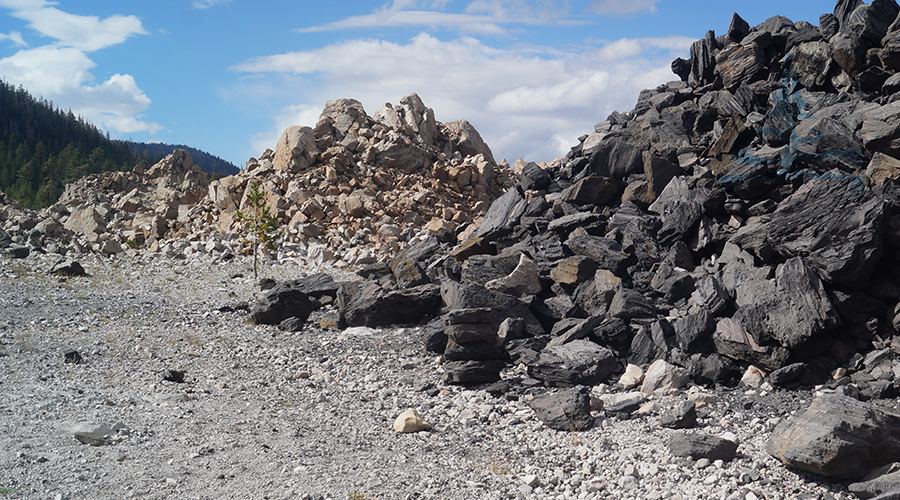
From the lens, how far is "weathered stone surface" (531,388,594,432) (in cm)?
1058

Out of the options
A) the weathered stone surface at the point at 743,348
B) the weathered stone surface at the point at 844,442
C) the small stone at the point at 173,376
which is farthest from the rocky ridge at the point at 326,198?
the weathered stone surface at the point at 844,442

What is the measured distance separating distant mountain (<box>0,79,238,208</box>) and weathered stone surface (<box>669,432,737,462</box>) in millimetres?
66408

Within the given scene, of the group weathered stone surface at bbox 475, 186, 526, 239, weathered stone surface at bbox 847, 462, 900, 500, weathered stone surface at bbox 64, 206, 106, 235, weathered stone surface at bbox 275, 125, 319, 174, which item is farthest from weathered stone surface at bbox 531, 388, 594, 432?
weathered stone surface at bbox 64, 206, 106, 235

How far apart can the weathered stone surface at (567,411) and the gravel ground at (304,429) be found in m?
0.19

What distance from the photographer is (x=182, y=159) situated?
50.7 metres

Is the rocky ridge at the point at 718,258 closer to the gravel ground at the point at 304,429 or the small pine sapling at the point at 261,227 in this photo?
the gravel ground at the point at 304,429

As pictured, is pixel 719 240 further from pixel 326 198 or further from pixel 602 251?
pixel 326 198

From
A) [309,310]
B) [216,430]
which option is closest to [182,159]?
[309,310]

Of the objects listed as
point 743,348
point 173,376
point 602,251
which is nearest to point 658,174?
point 602,251

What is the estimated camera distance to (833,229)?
12672 mm

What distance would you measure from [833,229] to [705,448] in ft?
22.8

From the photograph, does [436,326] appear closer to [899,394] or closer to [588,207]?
[588,207]

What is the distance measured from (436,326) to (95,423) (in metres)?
8.01

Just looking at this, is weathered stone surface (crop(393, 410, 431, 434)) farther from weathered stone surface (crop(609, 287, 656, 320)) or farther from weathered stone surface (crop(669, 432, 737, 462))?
weathered stone surface (crop(609, 287, 656, 320))
